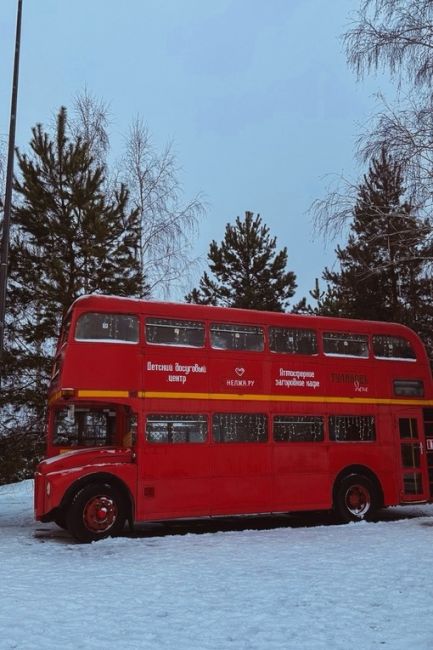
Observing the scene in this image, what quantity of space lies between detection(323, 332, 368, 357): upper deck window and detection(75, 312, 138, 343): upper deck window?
4183 millimetres

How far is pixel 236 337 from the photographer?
12.9m

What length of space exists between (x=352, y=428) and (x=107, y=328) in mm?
5605

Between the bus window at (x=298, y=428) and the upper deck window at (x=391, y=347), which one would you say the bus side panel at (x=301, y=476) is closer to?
the bus window at (x=298, y=428)

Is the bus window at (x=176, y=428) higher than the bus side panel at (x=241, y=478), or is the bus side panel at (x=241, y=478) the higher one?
the bus window at (x=176, y=428)

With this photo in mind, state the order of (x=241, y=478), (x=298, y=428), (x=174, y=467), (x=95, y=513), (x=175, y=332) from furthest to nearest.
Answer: (x=298, y=428), (x=241, y=478), (x=175, y=332), (x=174, y=467), (x=95, y=513)

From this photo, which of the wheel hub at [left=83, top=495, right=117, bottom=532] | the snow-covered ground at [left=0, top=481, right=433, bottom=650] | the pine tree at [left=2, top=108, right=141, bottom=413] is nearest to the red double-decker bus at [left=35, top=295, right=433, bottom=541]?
the wheel hub at [left=83, top=495, right=117, bottom=532]

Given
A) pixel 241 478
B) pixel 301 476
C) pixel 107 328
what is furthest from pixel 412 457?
pixel 107 328

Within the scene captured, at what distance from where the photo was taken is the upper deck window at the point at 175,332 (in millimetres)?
12133

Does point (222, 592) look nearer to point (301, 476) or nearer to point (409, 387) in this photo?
point (301, 476)

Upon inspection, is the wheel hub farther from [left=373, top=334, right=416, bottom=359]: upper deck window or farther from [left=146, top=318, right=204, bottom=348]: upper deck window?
[left=373, top=334, right=416, bottom=359]: upper deck window

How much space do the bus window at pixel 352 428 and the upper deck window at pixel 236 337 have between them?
91.1 inches

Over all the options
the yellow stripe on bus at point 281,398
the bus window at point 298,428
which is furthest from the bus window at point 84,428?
the bus window at point 298,428

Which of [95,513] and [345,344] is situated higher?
[345,344]

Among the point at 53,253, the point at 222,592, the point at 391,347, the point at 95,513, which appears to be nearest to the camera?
the point at 222,592
